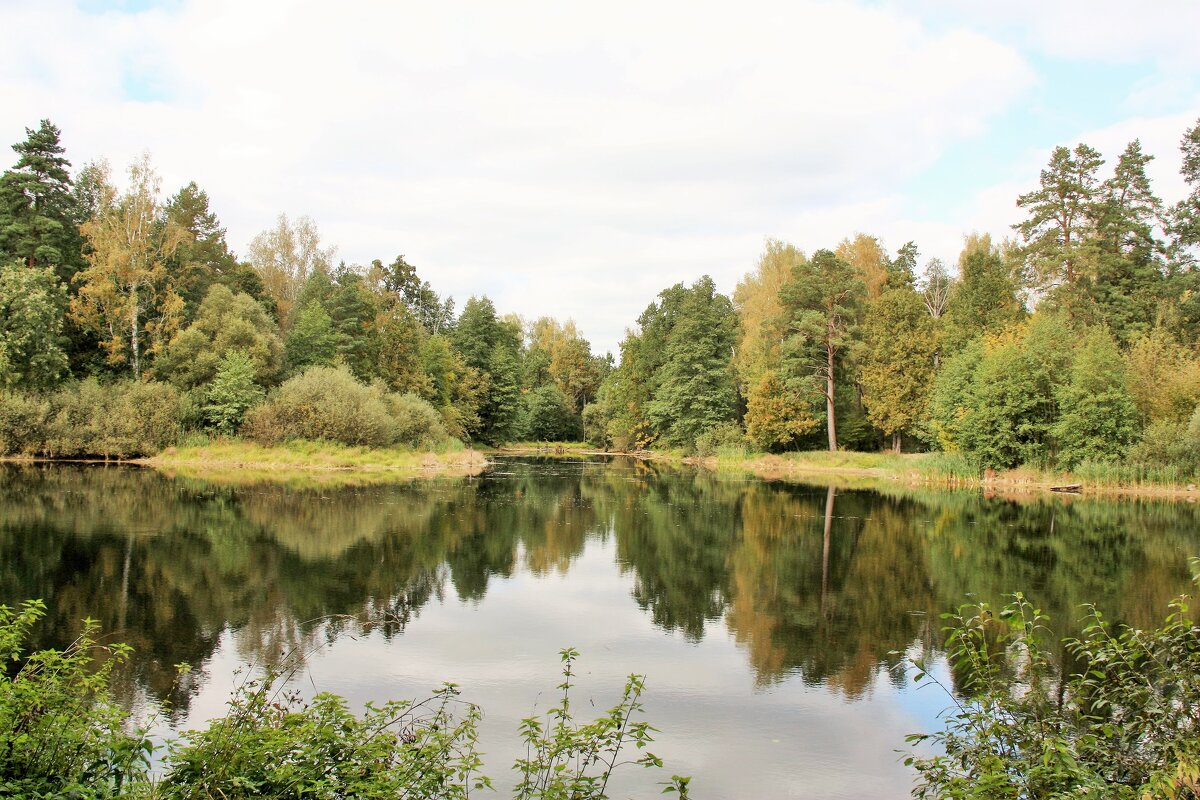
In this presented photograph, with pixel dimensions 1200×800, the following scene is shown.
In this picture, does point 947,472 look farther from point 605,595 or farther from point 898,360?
point 605,595

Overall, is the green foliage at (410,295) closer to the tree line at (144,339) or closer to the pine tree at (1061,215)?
the tree line at (144,339)

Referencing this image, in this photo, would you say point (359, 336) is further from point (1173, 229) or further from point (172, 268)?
point (1173, 229)

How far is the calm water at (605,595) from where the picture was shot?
8484 millimetres

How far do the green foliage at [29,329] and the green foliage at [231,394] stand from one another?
6.88 metres

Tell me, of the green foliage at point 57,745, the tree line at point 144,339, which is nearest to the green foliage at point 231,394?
the tree line at point 144,339

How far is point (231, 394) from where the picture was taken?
135 feet

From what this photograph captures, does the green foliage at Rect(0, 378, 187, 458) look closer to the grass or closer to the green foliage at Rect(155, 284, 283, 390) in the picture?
the green foliage at Rect(155, 284, 283, 390)

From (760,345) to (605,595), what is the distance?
39432mm

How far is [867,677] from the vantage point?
10.0 m

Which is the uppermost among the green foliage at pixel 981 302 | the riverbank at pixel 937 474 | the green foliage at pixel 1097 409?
the green foliage at pixel 981 302

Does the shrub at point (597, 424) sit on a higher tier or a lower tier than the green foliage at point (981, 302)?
lower

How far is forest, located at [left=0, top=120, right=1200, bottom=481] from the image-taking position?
37.3 m

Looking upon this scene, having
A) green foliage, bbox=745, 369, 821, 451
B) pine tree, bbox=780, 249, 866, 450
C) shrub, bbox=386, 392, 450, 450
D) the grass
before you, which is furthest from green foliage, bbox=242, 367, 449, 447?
pine tree, bbox=780, 249, 866, 450

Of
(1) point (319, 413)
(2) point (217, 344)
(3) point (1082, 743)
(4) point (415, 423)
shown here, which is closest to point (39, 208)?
(2) point (217, 344)
